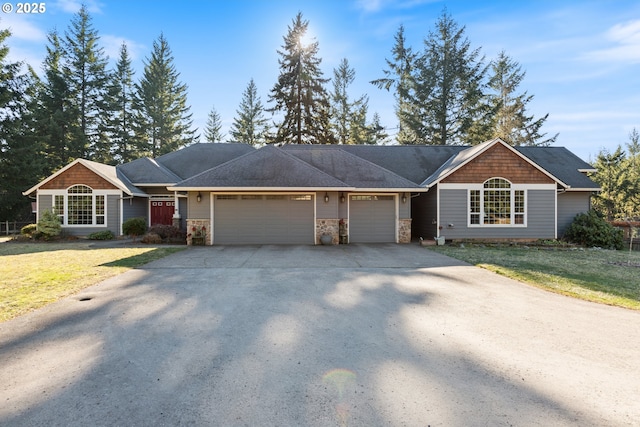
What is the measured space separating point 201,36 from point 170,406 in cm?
1540

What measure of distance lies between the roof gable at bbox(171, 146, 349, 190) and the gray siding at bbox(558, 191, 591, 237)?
442 inches

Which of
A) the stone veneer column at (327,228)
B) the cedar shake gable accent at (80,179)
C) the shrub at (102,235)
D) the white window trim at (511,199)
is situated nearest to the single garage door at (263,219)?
the stone veneer column at (327,228)

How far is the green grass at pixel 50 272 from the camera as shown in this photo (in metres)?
5.39

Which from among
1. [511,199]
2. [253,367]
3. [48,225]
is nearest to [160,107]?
[48,225]

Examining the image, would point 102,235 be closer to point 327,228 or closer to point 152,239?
point 152,239

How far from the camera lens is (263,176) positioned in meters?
13.4

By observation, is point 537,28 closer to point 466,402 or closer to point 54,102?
point 466,402

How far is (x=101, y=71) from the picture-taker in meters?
29.1

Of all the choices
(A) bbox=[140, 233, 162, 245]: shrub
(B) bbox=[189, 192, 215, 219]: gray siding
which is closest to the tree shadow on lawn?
(B) bbox=[189, 192, 215, 219]: gray siding

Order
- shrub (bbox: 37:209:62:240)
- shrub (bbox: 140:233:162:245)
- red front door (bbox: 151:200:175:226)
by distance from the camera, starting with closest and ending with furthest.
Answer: shrub (bbox: 140:233:162:245)
shrub (bbox: 37:209:62:240)
red front door (bbox: 151:200:175:226)

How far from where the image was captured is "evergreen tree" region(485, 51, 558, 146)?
30469 millimetres

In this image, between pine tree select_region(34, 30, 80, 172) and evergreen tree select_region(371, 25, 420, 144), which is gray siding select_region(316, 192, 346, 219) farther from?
pine tree select_region(34, 30, 80, 172)

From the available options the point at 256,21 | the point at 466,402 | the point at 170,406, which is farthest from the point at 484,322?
the point at 256,21

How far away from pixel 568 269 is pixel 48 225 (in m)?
21.3
